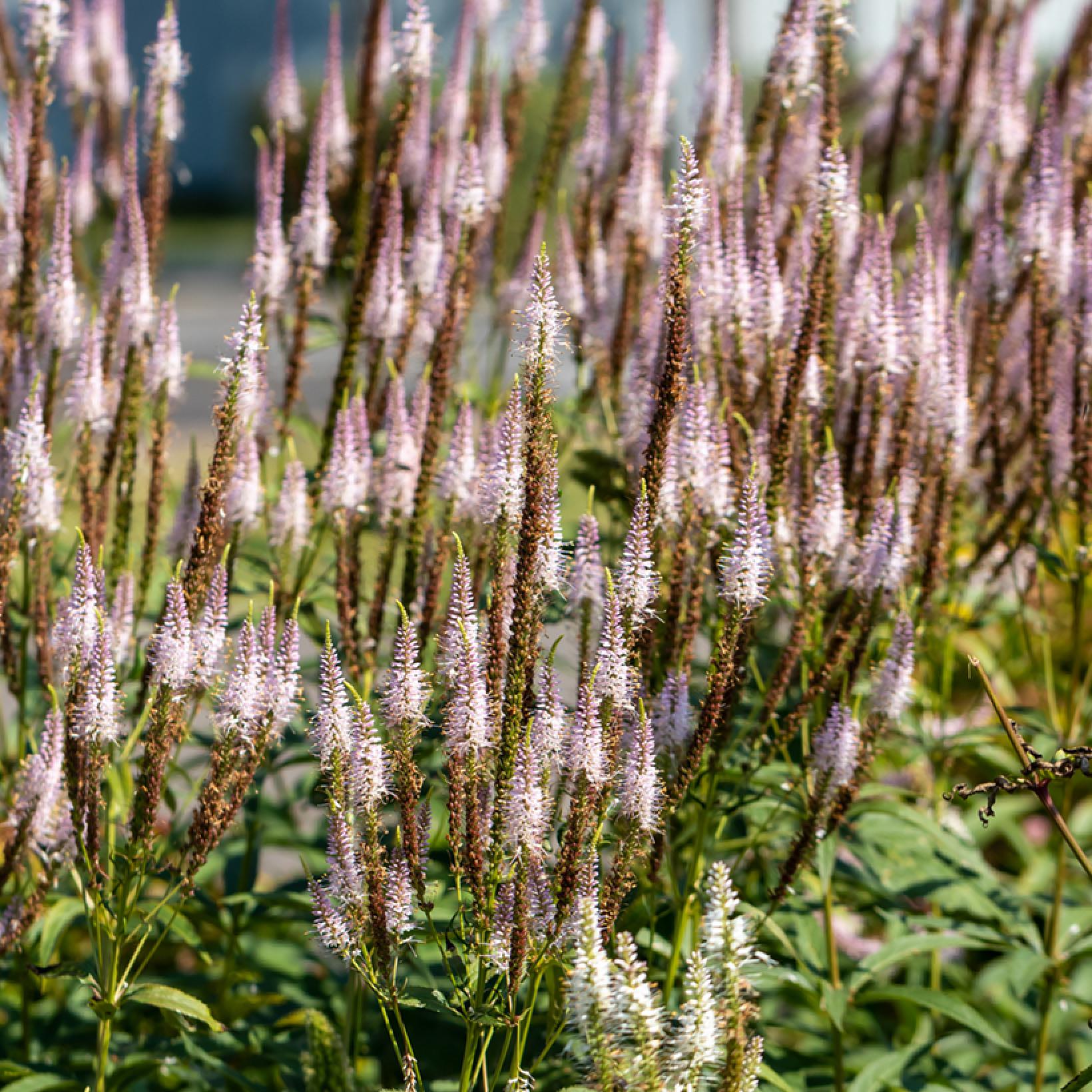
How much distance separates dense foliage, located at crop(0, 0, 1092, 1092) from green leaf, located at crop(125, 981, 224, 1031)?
0.01m

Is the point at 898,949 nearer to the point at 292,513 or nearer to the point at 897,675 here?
the point at 897,675

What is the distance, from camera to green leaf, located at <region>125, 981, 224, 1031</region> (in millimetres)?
2361

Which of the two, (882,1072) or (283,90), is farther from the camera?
(283,90)

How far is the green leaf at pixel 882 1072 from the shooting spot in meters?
2.84

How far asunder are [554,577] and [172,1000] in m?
1.16

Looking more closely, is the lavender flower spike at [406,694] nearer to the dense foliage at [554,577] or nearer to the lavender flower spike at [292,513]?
the dense foliage at [554,577]

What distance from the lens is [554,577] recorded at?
6.63 ft

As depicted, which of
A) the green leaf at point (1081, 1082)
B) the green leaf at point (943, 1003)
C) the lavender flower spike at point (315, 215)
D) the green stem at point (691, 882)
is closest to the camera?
the green leaf at point (1081, 1082)

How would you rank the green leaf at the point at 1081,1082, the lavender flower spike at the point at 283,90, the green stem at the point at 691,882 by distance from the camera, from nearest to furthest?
the green leaf at the point at 1081,1082 < the green stem at the point at 691,882 < the lavender flower spike at the point at 283,90

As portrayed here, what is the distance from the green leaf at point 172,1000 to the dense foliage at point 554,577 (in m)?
0.01

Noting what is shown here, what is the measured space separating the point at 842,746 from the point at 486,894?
32.9 inches

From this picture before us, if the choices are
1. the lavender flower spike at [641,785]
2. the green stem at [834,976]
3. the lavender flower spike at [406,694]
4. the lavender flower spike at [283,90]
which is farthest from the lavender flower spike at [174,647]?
the lavender flower spike at [283,90]

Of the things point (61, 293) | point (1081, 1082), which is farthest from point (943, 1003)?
point (61, 293)

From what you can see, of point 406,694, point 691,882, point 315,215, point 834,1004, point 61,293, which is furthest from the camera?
point 315,215
